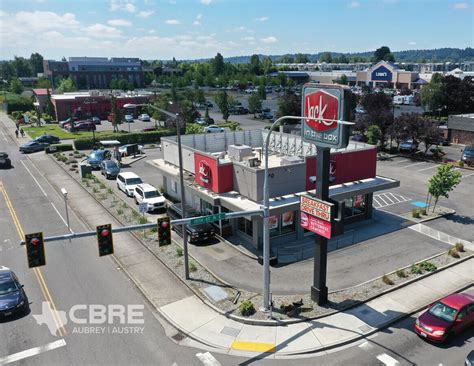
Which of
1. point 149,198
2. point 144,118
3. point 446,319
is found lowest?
point 446,319

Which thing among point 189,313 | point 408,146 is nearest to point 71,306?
point 189,313

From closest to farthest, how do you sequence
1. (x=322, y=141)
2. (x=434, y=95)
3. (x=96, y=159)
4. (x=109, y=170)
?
(x=322, y=141) → (x=109, y=170) → (x=96, y=159) → (x=434, y=95)

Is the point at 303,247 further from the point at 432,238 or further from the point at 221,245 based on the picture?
the point at 432,238

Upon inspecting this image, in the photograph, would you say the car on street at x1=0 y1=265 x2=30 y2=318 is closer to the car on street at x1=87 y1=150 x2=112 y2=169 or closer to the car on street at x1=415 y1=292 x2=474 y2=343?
the car on street at x1=415 y1=292 x2=474 y2=343

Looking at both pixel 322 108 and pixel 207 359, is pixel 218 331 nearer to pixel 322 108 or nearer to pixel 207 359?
pixel 207 359

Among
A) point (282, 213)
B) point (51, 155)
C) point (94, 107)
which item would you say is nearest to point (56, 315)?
point (282, 213)

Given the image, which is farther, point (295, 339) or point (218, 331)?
point (218, 331)

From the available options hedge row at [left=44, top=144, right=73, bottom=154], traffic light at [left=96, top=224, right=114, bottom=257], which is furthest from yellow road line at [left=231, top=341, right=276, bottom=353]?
hedge row at [left=44, top=144, right=73, bottom=154]
